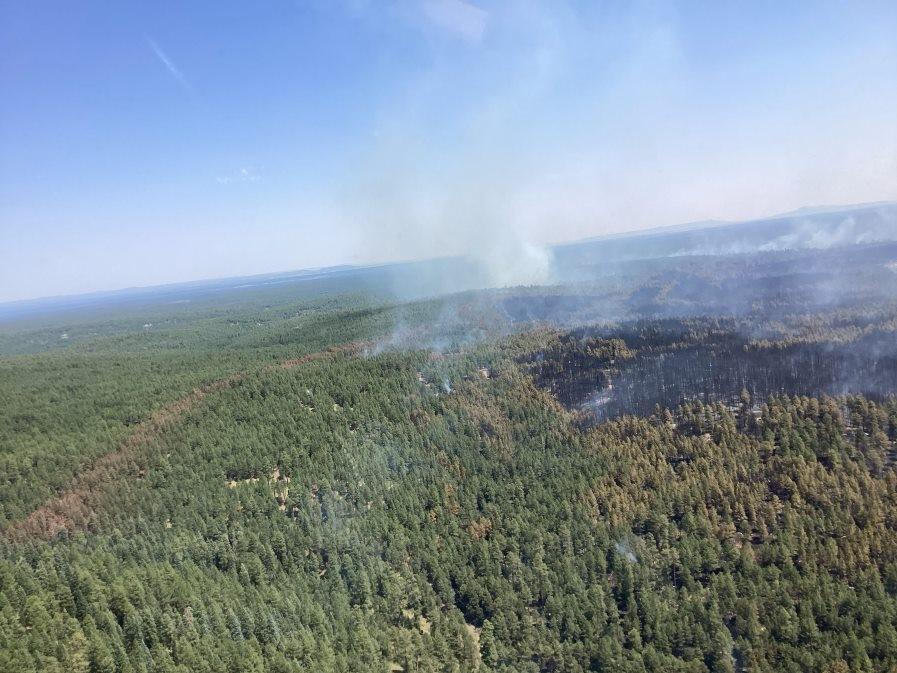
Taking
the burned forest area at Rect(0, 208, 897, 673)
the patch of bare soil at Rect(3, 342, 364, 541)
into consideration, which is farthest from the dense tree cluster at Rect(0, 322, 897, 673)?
the patch of bare soil at Rect(3, 342, 364, 541)

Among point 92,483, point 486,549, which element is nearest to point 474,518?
point 486,549

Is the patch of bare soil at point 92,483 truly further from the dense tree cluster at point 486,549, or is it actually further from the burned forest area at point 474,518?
the dense tree cluster at point 486,549

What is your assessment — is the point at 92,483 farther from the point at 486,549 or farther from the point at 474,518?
the point at 486,549

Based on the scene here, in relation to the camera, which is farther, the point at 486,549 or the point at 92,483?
the point at 92,483

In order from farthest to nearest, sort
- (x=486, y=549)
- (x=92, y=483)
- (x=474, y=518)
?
(x=92, y=483), (x=474, y=518), (x=486, y=549)

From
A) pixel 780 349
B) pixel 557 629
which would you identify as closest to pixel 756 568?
pixel 557 629

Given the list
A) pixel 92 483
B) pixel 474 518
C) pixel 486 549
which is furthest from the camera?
pixel 92 483

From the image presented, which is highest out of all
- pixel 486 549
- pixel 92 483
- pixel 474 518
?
pixel 92 483

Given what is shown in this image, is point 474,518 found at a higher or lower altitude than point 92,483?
lower
